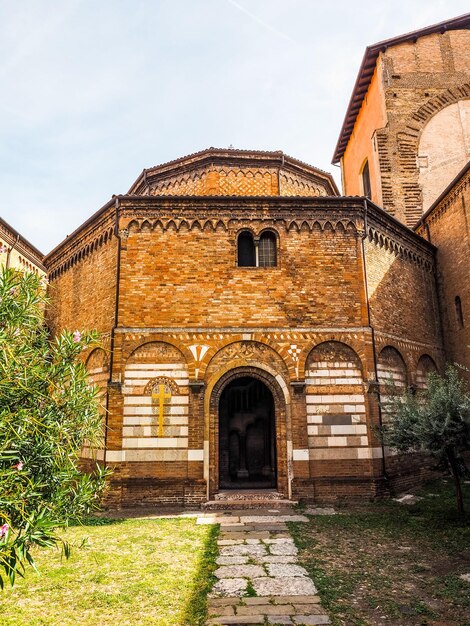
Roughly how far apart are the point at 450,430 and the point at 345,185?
16881mm

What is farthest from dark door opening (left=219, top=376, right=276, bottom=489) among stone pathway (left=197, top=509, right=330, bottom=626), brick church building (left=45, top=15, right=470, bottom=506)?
stone pathway (left=197, top=509, right=330, bottom=626)

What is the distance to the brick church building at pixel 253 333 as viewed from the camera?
10914 millimetres

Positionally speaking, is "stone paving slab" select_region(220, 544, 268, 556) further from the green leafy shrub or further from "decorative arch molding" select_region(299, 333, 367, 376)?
"decorative arch molding" select_region(299, 333, 367, 376)

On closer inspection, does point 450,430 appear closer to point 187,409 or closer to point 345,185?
point 187,409

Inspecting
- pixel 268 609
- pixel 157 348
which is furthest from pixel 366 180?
pixel 268 609

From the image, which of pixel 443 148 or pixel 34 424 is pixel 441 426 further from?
pixel 443 148

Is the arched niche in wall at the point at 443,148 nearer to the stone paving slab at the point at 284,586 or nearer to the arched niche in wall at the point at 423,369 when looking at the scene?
the arched niche in wall at the point at 423,369

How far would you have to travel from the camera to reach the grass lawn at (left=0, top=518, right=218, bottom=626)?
207 inches

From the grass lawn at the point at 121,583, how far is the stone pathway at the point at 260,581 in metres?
0.25

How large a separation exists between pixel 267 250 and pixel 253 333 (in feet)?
7.72

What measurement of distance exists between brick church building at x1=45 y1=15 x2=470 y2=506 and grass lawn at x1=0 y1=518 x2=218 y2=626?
2.41 metres

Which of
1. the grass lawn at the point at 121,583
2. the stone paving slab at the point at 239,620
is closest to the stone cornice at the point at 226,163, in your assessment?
the grass lawn at the point at 121,583

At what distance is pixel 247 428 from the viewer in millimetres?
14047

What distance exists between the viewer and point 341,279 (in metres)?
12.1
